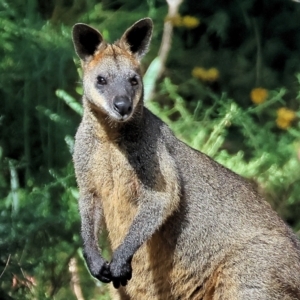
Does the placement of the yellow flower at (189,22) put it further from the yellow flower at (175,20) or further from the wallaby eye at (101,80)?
the wallaby eye at (101,80)

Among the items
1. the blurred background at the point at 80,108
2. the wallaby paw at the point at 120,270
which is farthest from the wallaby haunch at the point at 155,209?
the blurred background at the point at 80,108

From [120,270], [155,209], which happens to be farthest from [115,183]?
[120,270]

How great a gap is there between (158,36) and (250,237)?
3.63 metres

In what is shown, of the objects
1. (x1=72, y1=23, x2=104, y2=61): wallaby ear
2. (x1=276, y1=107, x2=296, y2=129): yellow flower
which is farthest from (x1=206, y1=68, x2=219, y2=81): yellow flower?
(x1=72, y1=23, x2=104, y2=61): wallaby ear

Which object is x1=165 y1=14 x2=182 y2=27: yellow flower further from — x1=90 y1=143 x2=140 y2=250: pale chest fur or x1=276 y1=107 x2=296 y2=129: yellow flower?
x1=90 y1=143 x2=140 y2=250: pale chest fur

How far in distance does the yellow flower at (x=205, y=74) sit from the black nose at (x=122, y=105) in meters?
3.61

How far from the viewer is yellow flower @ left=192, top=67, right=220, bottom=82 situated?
8.89 metres

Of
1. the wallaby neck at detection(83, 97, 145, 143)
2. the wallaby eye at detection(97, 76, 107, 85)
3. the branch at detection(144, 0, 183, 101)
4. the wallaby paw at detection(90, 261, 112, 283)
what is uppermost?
the wallaby eye at detection(97, 76, 107, 85)

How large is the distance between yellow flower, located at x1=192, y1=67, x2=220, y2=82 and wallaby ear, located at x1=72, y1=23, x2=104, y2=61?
128 inches

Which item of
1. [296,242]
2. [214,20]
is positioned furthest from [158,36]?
[296,242]

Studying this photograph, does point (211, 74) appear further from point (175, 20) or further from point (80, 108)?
point (80, 108)

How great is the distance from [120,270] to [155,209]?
1.42 feet

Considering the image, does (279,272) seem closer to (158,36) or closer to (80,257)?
(80,257)

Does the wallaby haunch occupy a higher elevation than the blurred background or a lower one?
higher
